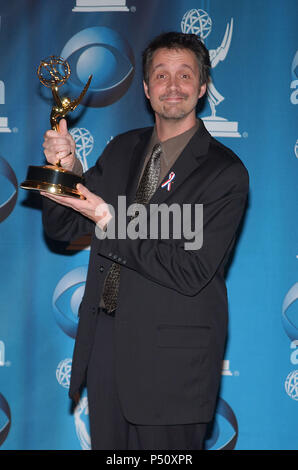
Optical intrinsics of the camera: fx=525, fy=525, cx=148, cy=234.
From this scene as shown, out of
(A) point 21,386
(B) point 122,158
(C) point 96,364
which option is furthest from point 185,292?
(A) point 21,386

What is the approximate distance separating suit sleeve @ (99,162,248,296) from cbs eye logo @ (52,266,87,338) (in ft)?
3.74

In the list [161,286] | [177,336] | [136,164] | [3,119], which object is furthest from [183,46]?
[3,119]

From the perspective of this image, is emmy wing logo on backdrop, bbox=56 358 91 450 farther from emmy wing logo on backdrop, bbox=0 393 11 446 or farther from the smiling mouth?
the smiling mouth

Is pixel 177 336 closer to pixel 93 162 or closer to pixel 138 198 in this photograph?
pixel 138 198

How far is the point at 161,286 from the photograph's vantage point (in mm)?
1785

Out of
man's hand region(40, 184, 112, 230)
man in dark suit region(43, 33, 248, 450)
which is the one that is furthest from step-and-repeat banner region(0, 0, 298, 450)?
man's hand region(40, 184, 112, 230)

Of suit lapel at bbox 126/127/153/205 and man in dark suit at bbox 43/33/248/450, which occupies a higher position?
suit lapel at bbox 126/127/153/205

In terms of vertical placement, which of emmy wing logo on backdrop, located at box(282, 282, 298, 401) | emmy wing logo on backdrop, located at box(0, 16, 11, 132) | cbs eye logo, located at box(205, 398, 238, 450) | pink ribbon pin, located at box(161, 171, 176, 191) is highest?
emmy wing logo on backdrop, located at box(0, 16, 11, 132)

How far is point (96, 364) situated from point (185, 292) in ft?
1.52

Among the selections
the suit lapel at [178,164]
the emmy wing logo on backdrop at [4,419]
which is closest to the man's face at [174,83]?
the suit lapel at [178,164]

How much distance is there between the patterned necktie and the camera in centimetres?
183

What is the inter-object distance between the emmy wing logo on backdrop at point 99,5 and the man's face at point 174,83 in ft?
2.76

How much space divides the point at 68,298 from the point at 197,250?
4.12 ft
